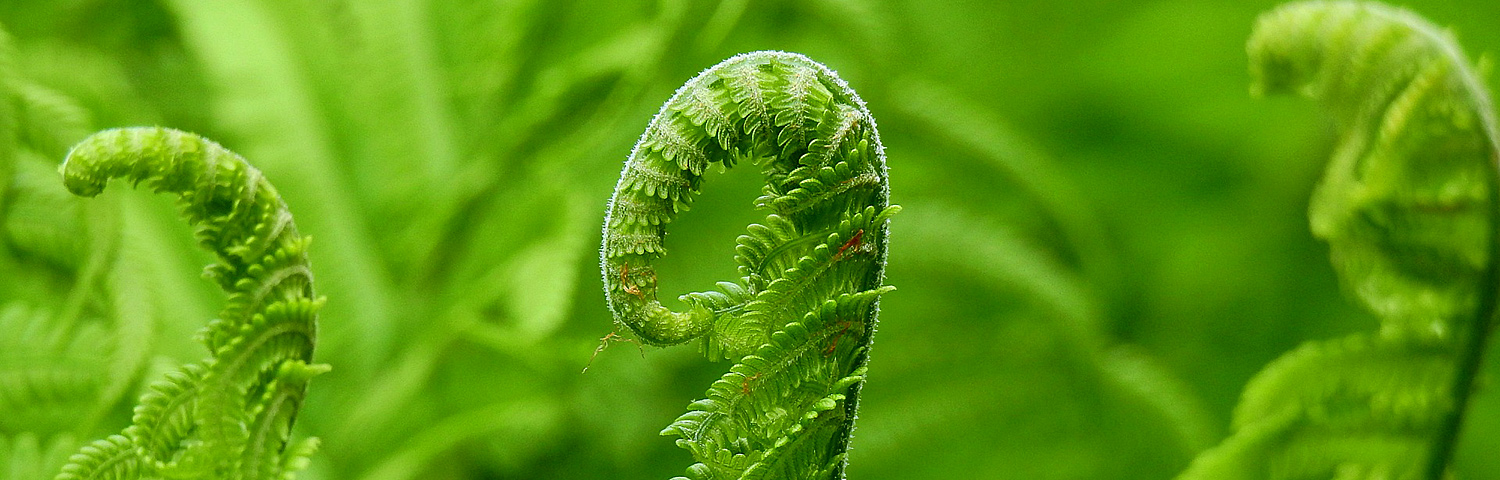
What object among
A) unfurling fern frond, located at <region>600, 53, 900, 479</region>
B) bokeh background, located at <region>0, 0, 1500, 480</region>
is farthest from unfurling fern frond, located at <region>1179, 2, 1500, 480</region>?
bokeh background, located at <region>0, 0, 1500, 480</region>

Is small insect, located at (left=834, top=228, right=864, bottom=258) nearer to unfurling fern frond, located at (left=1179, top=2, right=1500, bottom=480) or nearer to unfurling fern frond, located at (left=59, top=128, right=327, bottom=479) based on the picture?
unfurling fern frond, located at (left=59, top=128, right=327, bottom=479)

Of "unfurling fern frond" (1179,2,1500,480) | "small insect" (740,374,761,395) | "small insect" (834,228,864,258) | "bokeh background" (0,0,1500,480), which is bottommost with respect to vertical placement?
"small insect" (740,374,761,395)

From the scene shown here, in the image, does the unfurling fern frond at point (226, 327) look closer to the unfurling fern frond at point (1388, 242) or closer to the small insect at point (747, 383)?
the small insect at point (747, 383)

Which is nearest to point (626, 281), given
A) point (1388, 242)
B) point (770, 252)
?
point (770, 252)

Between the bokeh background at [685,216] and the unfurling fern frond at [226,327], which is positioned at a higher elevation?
the bokeh background at [685,216]

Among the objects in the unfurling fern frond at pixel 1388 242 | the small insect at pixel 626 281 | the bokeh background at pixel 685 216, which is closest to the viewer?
the small insect at pixel 626 281

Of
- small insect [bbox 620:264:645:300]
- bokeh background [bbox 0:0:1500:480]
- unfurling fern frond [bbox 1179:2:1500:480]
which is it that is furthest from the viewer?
bokeh background [bbox 0:0:1500:480]

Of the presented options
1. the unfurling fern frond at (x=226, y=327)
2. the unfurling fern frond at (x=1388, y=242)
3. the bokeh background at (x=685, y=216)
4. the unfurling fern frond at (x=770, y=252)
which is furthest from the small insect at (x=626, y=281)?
the bokeh background at (x=685, y=216)

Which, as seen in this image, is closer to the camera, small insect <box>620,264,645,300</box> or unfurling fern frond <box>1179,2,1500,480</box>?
small insect <box>620,264,645,300</box>
